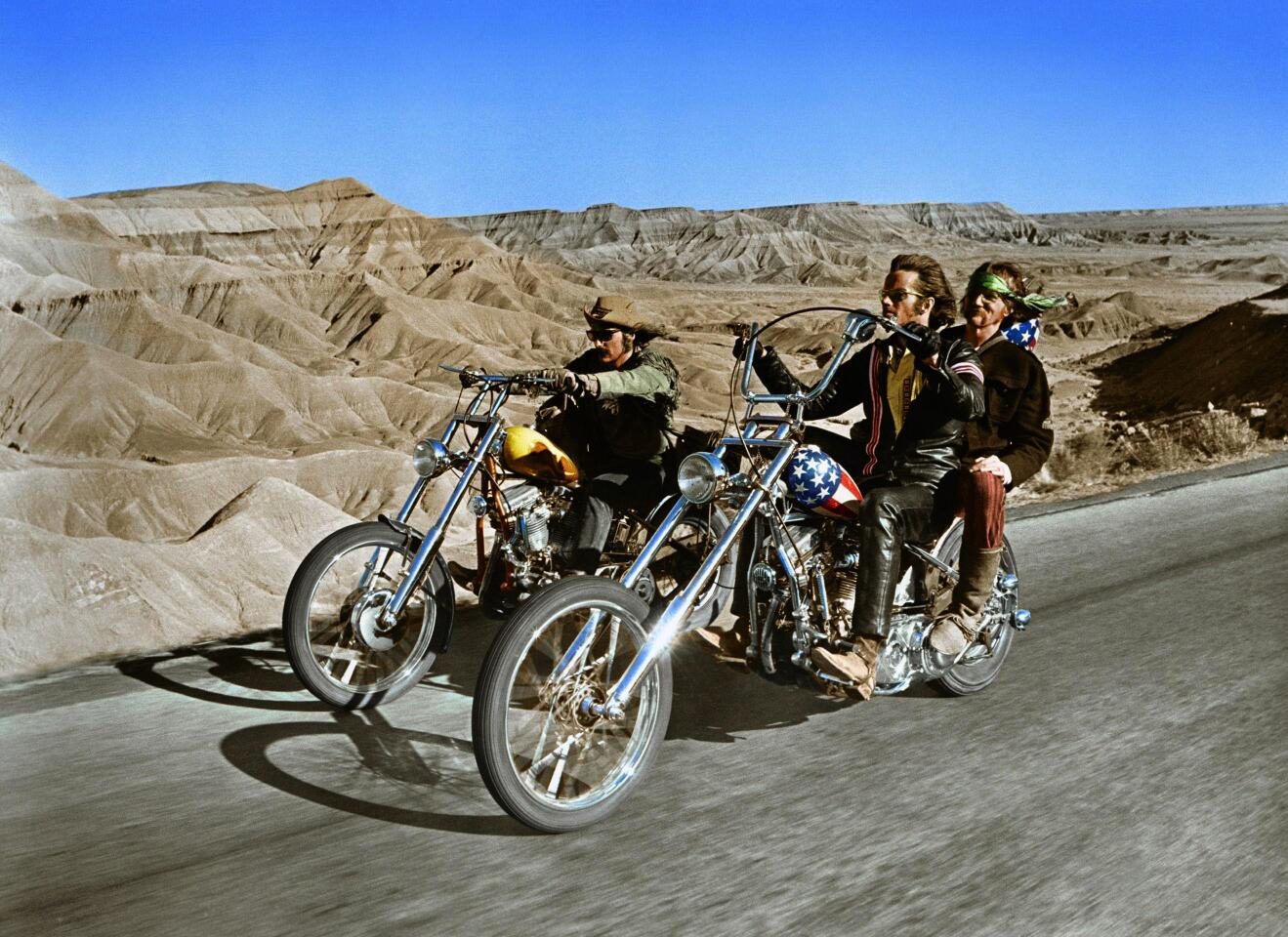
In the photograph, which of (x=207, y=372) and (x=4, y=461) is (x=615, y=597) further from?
(x=207, y=372)

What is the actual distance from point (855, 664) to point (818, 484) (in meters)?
0.67

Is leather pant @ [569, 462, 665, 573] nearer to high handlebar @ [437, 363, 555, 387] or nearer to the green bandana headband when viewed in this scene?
high handlebar @ [437, 363, 555, 387]

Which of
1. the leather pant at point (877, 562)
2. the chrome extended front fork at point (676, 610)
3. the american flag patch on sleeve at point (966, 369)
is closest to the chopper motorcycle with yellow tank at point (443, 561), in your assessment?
the chrome extended front fork at point (676, 610)

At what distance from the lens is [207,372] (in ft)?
184

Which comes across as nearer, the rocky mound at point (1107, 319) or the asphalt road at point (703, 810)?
the asphalt road at point (703, 810)

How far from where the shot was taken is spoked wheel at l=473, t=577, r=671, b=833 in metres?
3.50

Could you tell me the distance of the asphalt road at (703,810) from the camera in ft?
Result: 10.8

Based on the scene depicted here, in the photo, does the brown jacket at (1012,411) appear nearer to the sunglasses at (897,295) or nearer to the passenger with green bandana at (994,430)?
the passenger with green bandana at (994,430)

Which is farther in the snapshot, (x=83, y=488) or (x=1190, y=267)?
(x=1190, y=267)

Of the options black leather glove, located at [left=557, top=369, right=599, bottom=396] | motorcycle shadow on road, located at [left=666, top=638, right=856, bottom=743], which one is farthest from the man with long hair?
black leather glove, located at [left=557, top=369, right=599, bottom=396]

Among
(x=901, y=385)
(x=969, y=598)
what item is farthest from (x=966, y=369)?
(x=969, y=598)

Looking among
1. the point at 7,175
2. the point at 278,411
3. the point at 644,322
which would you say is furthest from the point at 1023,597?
the point at 7,175

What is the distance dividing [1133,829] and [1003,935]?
2.82 ft

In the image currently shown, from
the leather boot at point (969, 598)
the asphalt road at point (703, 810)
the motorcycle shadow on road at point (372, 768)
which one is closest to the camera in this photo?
the asphalt road at point (703, 810)
